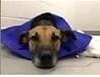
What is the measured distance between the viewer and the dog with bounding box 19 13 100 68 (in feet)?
5.50

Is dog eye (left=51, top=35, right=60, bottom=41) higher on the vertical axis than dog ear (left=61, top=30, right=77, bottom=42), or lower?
higher

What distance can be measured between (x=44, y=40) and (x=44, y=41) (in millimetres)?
11

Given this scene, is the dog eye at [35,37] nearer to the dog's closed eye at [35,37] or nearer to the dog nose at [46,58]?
the dog's closed eye at [35,37]

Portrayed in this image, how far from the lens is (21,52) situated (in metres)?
1.87

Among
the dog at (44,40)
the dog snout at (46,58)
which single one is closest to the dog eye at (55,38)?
the dog at (44,40)

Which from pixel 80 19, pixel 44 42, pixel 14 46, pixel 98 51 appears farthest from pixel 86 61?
pixel 80 19

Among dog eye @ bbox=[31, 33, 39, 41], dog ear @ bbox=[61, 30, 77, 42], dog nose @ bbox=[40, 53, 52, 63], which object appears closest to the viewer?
dog nose @ bbox=[40, 53, 52, 63]

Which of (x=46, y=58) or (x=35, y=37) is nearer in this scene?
(x=46, y=58)

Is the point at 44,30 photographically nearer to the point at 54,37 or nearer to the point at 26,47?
the point at 54,37

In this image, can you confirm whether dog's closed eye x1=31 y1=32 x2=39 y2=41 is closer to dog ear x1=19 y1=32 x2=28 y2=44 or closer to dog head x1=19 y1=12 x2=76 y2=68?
dog head x1=19 y1=12 x2=76 y2=68

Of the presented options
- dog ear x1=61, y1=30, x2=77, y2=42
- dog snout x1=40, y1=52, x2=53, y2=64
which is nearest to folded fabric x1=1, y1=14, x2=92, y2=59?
dog ear x1=61, y1=30, x2=77, y2=42

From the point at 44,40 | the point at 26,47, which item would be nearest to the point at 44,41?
the point at 44,40

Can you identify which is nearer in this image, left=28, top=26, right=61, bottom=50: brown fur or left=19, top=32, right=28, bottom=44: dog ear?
left=28, top=26, right=61, bottom=50: brown fur

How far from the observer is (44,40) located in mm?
1750
